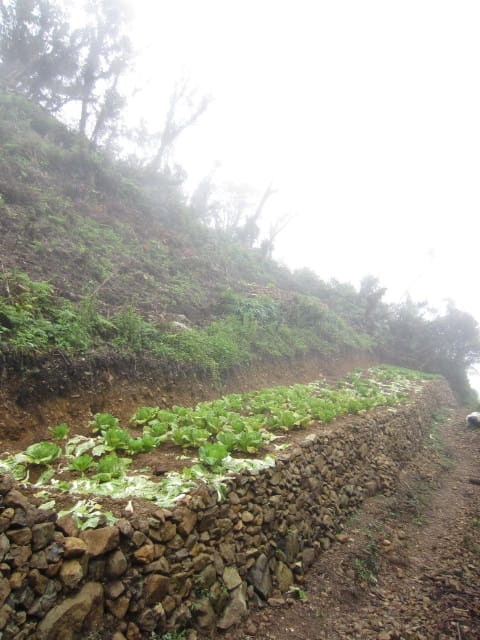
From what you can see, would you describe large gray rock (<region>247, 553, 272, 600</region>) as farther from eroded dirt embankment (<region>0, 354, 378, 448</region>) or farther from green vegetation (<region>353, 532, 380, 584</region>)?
eroded dirt embankment (<region>0, 354, 378, 448</region>)

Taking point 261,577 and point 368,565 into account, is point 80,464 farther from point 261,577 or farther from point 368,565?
point 368,565

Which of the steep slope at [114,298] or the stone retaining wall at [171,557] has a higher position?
the steep slope at [114,298]

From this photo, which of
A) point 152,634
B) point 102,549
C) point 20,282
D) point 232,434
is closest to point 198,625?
point 152,634

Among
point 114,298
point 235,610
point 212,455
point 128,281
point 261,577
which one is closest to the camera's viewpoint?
point 235,610

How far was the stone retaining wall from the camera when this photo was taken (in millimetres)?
3162

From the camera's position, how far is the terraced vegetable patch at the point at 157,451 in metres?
4.30

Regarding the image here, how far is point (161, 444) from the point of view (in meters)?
5.88

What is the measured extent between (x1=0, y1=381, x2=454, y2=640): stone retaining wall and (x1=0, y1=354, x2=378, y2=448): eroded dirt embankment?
7.77 feet

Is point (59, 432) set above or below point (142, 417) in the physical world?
below

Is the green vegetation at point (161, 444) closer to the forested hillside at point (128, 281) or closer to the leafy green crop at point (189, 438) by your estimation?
the leafy green crop at point (189, 438)

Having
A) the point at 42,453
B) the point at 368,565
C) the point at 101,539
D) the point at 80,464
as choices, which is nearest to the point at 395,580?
the point at 368,565

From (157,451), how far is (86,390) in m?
2.26

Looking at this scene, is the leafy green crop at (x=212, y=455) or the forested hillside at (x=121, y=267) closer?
the leafy green crop at (x=212, y=455)

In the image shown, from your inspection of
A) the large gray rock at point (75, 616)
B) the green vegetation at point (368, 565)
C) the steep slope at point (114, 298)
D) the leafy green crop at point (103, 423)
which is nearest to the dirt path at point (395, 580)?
the green vegetation at point (368, 565)
